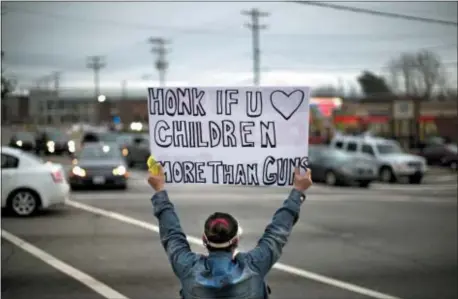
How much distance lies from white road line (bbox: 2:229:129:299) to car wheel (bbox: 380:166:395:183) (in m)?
19.1

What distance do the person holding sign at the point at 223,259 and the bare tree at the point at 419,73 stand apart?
2774cm

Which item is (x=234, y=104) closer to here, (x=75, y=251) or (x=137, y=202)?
(x=75, y=251)

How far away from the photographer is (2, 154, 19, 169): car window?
45.6 feet

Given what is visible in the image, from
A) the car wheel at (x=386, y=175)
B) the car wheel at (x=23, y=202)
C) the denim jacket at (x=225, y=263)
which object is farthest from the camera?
the car wheel at (x=386, y=175)

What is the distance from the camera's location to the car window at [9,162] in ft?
45.6

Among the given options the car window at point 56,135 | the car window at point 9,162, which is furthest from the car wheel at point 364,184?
the car window at point 9,162

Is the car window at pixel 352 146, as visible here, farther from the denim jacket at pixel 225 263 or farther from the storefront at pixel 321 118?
the denim jacket at pixel 225 263

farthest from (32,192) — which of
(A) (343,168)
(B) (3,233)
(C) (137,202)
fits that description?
(A) (343,168)

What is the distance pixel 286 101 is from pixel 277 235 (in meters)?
1.03

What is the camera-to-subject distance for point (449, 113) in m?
58.2

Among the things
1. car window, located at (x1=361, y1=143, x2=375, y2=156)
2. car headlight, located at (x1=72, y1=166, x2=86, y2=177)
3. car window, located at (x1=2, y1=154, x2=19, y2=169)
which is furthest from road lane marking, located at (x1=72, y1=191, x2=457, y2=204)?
car window, located at (x1=361, y1=143, x2=375, y2=156)

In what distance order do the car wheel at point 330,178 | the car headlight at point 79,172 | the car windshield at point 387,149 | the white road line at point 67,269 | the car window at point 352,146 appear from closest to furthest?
the white road line at point 67,269 < the car headlight at point 79,172 < the car wheel at point 330,178 < the car windshield at point 387,149 < the car window at point 352,146

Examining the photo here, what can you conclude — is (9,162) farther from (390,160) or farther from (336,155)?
(390,160)

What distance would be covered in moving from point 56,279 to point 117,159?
12191 millimetres
